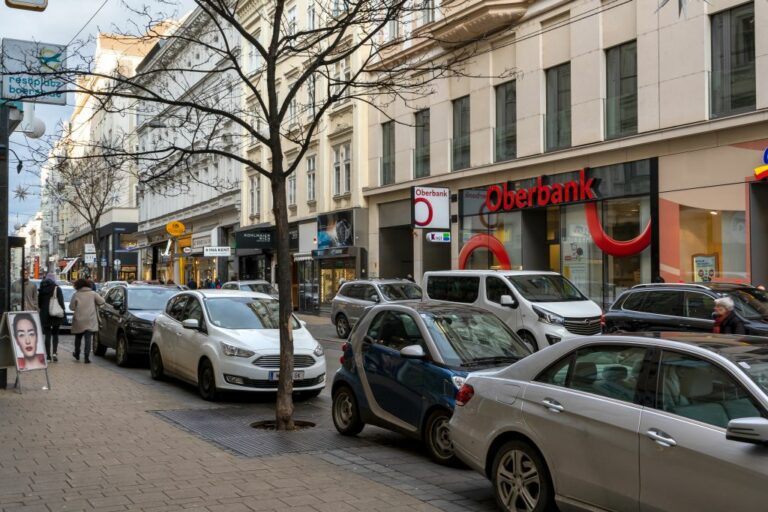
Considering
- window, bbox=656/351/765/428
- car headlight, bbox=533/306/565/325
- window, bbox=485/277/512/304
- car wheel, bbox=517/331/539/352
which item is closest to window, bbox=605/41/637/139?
window, bbox=485/277/512/304

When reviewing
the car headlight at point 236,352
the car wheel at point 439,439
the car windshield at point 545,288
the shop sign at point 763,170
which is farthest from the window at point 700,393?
the shop sign at point 763,170

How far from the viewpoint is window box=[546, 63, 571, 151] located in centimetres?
2347

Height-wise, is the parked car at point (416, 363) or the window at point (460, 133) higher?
the window at point (460, 133)

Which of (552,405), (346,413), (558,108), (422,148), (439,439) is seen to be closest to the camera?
(552,405)

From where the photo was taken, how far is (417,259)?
30.2 metres

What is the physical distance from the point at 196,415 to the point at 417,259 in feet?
67.5

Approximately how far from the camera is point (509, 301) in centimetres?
1642

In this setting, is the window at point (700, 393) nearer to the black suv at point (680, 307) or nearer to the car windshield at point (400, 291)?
the black suv at point (680, 307)

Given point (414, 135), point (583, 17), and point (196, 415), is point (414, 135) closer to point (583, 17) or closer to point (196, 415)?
point (583, 17)

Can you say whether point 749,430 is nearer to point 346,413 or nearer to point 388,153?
point 346,413

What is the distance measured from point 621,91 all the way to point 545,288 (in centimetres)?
762

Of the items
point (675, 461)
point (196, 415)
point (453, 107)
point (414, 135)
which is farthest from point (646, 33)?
point (675, 461)

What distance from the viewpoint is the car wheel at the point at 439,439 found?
24.1ft

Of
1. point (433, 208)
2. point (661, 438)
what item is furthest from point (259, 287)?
point (661, 438)
